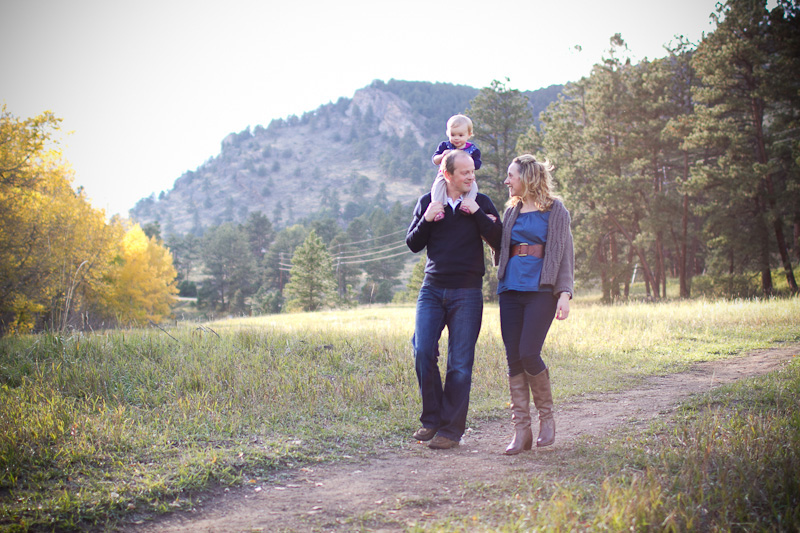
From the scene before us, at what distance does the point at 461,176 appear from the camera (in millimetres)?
4340

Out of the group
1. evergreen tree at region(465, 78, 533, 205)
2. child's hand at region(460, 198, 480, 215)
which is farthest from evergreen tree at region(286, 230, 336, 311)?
child's hand at region(460, 198, 480, 215)

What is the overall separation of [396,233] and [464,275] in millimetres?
83529

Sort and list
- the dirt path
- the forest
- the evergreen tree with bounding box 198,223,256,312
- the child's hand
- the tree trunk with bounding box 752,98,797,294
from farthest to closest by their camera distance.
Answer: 1. the evergreen tree with bounding box 198,223,256,312
2. the tree trunk with bounding box 752,98,797,294
3. the forest
4. the child's hand
5. the dirt path

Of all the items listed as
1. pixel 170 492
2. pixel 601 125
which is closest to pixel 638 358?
pixel 170 492

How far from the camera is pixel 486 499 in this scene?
126 inches

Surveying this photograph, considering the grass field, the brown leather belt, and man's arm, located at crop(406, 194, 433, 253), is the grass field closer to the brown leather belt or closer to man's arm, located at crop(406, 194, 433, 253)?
the brown leather belt

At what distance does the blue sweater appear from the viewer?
4.35 metres

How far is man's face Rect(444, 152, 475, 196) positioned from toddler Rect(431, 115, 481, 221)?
53 mm

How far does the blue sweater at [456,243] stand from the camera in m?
4.35

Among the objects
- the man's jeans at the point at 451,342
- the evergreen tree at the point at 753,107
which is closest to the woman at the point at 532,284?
the man's jeans at the point at 451,342

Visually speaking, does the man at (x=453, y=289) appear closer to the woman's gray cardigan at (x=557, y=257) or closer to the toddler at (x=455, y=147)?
the toddler at (x=455, y=147)

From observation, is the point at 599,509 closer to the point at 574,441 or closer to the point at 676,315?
the point at 574,441

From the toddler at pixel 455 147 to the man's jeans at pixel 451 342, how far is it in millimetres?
715

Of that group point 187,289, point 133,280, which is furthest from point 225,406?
point 187,289
